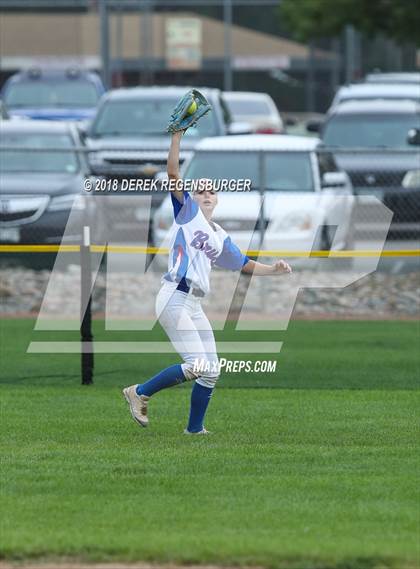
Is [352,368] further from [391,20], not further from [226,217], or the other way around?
[391,20]

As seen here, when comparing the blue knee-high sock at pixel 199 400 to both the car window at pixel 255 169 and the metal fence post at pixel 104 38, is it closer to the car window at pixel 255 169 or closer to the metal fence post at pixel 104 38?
the car window at pixel 255 169

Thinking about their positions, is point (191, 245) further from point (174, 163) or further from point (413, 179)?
point (413, 179)

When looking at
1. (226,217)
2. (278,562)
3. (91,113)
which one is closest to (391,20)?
(91,113)

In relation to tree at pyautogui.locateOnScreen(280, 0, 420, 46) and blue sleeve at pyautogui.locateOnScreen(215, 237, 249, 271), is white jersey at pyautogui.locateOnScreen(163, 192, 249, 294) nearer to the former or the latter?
blue sleeve at pyautogui.locateOnScreen(215, 237, 249, 271)

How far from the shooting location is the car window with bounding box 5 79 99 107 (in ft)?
92.4

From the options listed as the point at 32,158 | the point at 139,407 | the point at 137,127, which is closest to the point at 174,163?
the point at 139,407

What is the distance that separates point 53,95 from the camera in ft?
92.5

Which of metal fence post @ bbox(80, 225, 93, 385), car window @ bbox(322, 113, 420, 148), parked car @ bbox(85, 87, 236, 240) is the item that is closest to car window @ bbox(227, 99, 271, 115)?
parked car @ bbox(85, 87, 236, 240)

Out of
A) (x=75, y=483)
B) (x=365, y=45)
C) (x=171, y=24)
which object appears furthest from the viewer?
(x=365, y=45)

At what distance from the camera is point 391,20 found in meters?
35.8

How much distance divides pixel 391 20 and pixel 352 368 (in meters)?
24.2

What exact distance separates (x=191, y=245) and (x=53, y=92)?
19.7 m

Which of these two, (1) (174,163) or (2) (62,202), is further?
(2) (62,202)

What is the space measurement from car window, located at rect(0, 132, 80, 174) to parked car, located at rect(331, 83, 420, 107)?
5558 mm
